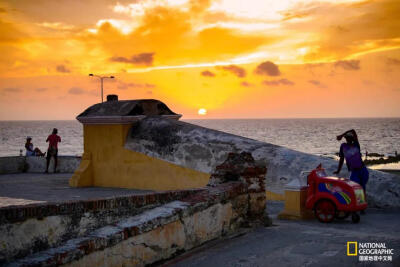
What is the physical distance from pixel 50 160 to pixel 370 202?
1485 cm

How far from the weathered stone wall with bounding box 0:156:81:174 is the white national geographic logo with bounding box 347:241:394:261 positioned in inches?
634

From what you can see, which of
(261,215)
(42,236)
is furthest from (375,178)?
(42,236)

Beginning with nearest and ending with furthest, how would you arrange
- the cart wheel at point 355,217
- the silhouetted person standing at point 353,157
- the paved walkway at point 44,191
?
1. the cart wheel at point 355,217
2. the silhouetted person standing at point 353,157
3. the paved walkway at point 44,191

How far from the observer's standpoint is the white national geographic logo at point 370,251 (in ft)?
18.4

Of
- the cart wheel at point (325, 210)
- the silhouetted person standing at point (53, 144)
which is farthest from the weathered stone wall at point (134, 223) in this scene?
the silhouetted person standing at point (53, 144)

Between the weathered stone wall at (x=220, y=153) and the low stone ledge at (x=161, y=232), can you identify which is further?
the weathered stone wall at (x=220, y=153)

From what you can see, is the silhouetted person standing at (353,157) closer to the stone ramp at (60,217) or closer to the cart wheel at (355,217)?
the cart wheel at (355,217)

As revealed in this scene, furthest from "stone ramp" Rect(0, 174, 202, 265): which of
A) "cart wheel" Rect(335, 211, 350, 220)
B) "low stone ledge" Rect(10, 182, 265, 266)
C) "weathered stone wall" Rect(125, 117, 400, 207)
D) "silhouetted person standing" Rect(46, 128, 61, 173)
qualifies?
"silhouetted person standing" Rect(46, 128, 61, 173)

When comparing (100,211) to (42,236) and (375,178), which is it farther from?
(375,178)

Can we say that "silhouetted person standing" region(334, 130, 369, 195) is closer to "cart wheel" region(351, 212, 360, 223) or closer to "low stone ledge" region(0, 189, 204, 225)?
"cart wheel" region(351, 212, 360, 223)

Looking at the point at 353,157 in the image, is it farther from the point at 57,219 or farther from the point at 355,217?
the point at 57,219

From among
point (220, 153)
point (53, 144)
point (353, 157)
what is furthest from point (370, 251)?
point (53, 144)

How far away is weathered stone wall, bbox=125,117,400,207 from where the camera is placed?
10672 mm

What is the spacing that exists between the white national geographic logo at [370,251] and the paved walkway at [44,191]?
684 centimetres
